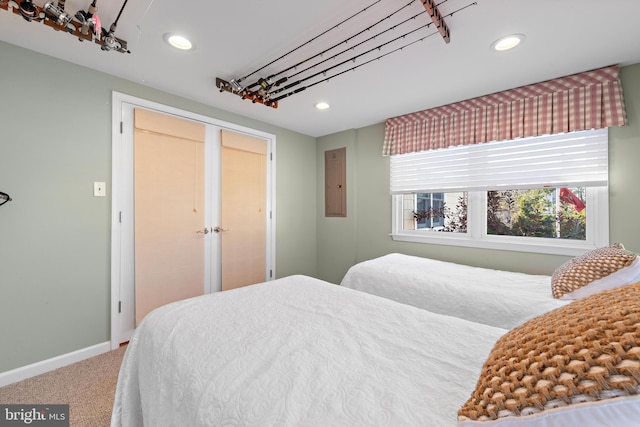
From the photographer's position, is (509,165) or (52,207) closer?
(52,207)

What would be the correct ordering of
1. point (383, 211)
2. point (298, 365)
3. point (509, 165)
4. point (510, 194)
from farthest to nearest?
point (383, 211) < point (510, 194) < point (509, 165) < point (298, 365)

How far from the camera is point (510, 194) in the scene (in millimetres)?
2766

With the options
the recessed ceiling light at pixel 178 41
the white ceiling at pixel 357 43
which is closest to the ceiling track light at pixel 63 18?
the white ceiling at pixel 357 43

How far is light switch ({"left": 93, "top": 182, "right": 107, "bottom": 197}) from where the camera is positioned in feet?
7.43

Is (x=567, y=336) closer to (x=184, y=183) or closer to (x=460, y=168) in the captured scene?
(x=460, y=168)

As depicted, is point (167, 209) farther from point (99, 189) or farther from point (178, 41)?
point (178, 41)

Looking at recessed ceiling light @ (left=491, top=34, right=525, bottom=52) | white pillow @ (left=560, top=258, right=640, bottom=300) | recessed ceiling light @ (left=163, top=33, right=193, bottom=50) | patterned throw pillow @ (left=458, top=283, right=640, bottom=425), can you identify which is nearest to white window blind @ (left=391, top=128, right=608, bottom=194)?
recessed ceiling light @ (left=491, top=34, right=525, bottom=52)

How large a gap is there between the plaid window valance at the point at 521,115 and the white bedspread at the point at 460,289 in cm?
134

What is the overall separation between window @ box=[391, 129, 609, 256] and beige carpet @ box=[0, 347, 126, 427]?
3.06 m

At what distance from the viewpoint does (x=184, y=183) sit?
279 cm

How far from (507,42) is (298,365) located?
7.76ft

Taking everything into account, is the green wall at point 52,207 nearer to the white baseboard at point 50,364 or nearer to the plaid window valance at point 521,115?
the white baseboard at point 50,364

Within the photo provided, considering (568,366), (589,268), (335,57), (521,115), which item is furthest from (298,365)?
(521,115)

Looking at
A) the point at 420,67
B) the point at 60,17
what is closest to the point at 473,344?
the point at 420,67
